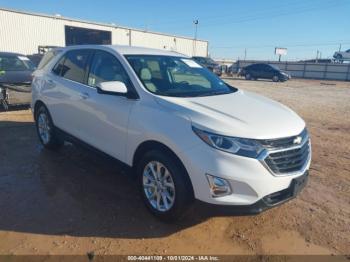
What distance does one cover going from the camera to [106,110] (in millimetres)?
4074

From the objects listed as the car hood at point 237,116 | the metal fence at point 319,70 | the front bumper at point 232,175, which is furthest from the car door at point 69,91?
the metal fence at point 319,70

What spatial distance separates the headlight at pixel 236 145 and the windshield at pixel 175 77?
963mm

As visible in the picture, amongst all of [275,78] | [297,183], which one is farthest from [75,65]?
[275,78]

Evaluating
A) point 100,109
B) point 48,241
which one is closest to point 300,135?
point 100,109

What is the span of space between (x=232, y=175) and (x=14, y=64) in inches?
348

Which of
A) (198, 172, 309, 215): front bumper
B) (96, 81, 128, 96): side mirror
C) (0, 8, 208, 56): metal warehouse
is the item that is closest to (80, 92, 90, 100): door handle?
(96, 81, 128, 96): side mirror

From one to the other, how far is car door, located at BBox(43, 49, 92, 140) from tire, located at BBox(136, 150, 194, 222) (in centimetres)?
137

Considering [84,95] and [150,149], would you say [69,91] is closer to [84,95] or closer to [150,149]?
[84,95]

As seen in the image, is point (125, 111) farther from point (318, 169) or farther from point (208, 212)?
point (318, 169)

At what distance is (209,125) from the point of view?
3092 millimetres

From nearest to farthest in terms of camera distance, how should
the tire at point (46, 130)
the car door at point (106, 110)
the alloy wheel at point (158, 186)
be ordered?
the alloy wheel at point (158, 186)
the car door at point (106, 110)
the tire at point (46, 130)

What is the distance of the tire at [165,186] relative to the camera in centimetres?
324

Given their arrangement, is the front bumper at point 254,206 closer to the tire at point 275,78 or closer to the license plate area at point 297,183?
the license plate area at point 297,183

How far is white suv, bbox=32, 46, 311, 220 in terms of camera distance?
3.02m
